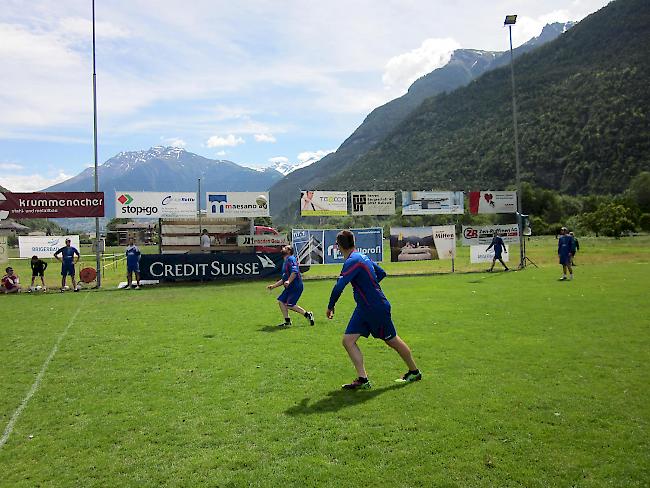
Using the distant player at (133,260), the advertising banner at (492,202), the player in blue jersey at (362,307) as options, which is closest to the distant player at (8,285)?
the distant player at (133,260)

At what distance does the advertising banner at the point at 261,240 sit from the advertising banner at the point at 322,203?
5.23 feet

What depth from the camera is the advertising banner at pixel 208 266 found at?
23484 millimetres

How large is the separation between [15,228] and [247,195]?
12.9 metres

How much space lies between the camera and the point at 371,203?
26.1m

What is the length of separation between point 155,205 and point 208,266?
3.59 m

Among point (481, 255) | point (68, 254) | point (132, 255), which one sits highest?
point (68, 254)

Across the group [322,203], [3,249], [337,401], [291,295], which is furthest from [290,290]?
[3,249]

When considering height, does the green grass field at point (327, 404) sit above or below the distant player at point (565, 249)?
below

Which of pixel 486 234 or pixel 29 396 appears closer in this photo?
pixel 29 396

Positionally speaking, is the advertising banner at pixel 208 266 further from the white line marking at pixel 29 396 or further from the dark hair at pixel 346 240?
the dark hair at pixel 346 240

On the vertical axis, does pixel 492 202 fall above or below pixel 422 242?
above

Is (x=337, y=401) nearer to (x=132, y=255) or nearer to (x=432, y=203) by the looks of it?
(x=132, y=255)

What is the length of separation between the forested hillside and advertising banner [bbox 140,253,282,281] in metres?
48.4

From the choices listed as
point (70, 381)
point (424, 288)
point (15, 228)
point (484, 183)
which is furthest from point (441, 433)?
point (484, 183)
